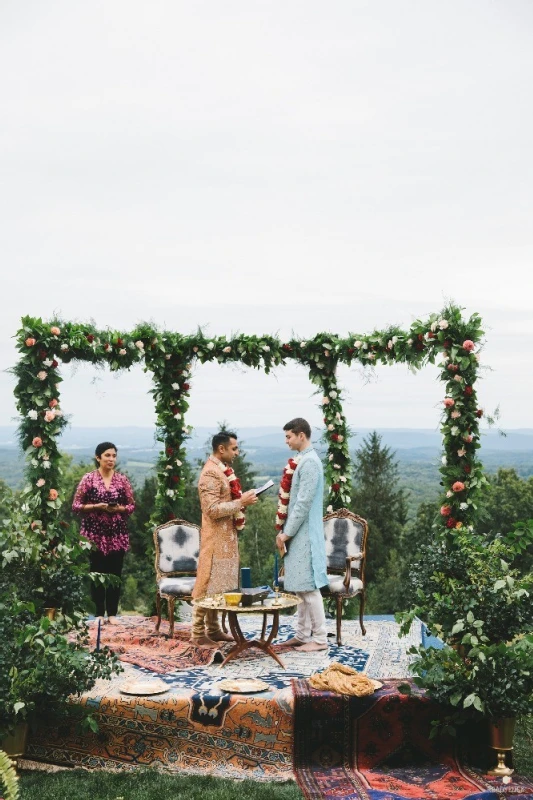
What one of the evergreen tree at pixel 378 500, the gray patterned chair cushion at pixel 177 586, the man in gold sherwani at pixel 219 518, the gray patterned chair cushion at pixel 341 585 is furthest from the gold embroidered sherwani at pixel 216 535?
the evergreen tree at pixel 378 500

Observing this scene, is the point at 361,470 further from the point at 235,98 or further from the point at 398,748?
the point at 398,748

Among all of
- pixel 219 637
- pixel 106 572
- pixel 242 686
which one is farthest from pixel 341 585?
pixel 106 572

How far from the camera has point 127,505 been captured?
9031 mm

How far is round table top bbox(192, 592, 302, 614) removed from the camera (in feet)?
22.1

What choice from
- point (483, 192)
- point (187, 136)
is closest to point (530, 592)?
point (483, 192)

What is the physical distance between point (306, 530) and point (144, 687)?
2254mm

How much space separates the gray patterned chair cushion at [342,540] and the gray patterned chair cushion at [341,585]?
1.76 ft

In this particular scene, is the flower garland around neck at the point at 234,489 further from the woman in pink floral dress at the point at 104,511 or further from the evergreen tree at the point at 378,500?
the evergreen tree at the point at 378,500

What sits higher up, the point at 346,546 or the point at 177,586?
the point at 346,546

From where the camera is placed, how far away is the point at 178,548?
9.42 metres

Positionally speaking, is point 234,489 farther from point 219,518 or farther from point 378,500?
point 378,500

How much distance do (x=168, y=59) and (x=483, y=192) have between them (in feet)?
14.8

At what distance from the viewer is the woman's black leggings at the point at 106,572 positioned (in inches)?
348

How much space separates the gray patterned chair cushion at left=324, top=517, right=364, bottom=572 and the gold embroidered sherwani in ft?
6.26
